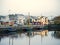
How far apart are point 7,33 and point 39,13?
0.62 m

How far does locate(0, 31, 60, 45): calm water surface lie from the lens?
2104 millimetres

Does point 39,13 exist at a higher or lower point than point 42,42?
higher

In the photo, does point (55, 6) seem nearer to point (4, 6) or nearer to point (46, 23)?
point (46, 23)

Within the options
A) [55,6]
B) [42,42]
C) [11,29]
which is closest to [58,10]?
[55,6]

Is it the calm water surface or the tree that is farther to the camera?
the tree

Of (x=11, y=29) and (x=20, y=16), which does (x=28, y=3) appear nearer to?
(x=20, y=16)

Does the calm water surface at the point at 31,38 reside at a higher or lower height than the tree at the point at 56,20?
lower

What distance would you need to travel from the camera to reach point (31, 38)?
84.5 inches

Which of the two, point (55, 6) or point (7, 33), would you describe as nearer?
point (7, 33)

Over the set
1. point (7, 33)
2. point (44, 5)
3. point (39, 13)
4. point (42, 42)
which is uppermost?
point (44, 5)

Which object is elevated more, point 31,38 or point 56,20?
point 56,20

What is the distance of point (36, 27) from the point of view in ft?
7.18

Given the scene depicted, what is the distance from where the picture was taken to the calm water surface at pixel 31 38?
6.90 ft

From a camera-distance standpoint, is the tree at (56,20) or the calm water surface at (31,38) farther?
the tree at (56,20)
